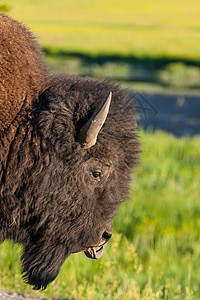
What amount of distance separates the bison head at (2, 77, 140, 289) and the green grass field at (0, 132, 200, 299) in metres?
1.26

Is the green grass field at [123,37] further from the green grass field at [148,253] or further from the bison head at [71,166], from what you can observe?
the bison head at [71,166]

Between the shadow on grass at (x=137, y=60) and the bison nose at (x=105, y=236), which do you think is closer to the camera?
the bison nose at (x=105, y=236)

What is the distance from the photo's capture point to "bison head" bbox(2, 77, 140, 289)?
3816 millimetres

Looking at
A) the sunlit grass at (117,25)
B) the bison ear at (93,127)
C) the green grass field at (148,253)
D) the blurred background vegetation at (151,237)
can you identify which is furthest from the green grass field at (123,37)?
the bison ear at (93,127)

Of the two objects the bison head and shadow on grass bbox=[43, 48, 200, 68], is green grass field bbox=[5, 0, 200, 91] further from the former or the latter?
the bison head

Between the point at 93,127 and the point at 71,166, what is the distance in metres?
0.34

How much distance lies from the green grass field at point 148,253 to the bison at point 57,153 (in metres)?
1.28

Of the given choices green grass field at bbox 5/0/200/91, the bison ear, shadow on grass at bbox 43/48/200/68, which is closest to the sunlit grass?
green grass field at bbox 5/0/200/91

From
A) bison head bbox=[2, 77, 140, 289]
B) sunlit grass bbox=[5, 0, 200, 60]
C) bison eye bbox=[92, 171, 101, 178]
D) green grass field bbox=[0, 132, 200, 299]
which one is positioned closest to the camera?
bison head bbox=[2, 77, 140, 289]

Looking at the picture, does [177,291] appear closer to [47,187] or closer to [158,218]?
[47,187]

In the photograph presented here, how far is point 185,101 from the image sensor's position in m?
27.4

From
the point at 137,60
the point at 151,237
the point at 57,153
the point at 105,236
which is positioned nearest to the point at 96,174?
the point at 57,153

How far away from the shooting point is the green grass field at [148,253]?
5290mm

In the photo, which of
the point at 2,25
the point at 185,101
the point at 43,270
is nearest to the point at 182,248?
the point at 43,270
